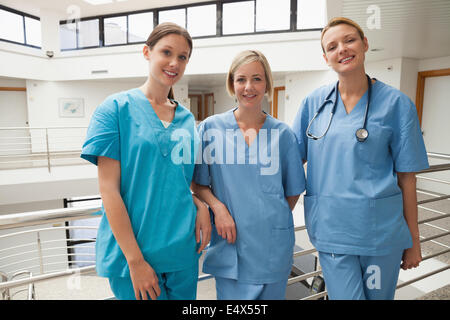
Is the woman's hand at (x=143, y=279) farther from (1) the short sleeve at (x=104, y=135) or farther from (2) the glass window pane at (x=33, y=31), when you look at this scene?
(2) the glass window pane at (x=33, y=31)

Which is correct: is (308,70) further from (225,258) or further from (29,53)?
(29,53)

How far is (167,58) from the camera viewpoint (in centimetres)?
87

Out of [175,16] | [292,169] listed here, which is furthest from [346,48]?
[175,16]

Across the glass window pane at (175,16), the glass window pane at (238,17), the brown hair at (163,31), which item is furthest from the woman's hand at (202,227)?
the glass window pane at (175,16)

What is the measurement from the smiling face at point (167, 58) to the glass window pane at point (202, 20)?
7.01 meters

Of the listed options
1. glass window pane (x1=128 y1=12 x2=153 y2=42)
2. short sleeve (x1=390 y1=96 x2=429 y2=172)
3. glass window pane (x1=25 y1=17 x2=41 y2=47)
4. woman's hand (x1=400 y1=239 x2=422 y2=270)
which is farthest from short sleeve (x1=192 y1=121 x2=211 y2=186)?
glass window pane (x1=25 y1=17 x2=41 y2=47)

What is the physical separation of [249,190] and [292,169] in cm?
19

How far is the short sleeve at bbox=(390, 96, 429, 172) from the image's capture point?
100cm

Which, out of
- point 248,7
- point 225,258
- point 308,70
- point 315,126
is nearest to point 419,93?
point 308,70

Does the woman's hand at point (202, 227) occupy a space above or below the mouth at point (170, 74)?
below

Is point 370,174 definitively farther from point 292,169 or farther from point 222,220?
A: point 222,220

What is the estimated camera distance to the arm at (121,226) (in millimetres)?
773

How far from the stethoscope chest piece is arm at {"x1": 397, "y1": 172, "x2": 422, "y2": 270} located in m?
0.22
